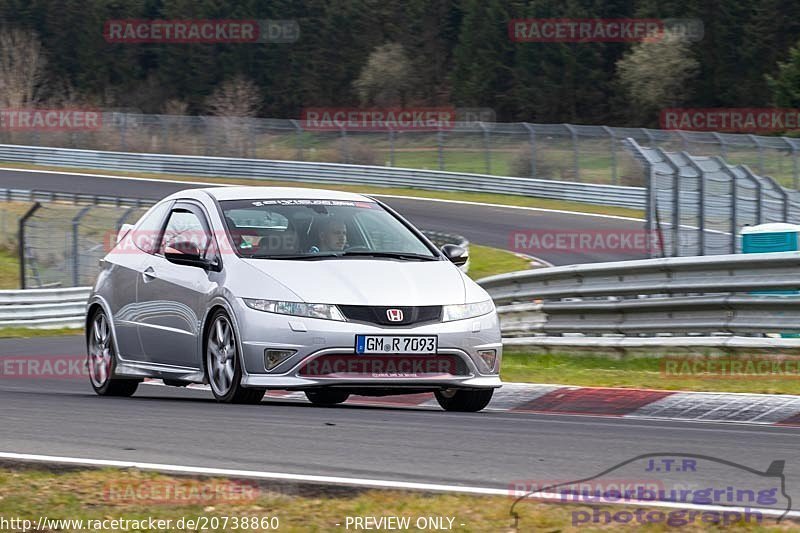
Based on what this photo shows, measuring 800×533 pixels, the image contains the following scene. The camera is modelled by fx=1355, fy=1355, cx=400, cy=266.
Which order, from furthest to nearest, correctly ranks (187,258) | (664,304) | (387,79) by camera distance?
(387,79) → (664,304) → (187,258)

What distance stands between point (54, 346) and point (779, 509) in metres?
14.9

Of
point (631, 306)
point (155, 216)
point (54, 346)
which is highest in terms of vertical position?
point (155, 216)

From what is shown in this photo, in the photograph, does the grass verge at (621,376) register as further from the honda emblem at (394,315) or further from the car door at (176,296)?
the car door at (176,296)

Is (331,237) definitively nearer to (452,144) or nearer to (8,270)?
(8,270)

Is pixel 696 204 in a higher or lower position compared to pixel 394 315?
higher

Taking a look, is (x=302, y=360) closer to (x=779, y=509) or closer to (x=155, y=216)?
(x=155, y=216)

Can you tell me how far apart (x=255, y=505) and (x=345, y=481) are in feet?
1.73

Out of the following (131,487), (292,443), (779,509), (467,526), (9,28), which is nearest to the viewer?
(467,526)

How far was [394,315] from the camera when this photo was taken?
27.5 feet

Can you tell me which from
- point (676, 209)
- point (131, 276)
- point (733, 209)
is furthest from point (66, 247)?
point (131, 276)

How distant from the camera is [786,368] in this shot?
424 inches

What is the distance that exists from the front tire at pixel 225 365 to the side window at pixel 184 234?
2.13ft

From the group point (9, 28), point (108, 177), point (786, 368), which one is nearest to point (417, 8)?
point (9, 28)

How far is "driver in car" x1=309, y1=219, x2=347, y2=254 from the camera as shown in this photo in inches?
360
